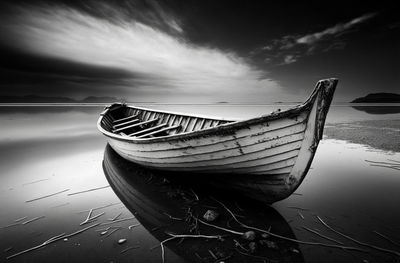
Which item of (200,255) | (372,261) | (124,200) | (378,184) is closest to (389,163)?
(378,184)

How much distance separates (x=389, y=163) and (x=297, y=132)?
220 inches

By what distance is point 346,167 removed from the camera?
630 cm

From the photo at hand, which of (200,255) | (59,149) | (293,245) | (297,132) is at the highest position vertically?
(297,132)

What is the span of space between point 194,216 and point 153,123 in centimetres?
565

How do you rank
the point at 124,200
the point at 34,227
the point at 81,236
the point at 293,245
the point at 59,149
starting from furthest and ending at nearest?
the point at 59,149 < the point at 124,200 < the point at 34,227 < the point at 81,236 < the point at 293,245

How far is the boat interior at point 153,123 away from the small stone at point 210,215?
2331mm

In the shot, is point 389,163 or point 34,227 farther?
point 389,163

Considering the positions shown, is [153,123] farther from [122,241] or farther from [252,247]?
[252,247]

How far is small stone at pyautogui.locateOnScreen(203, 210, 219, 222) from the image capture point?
3.62 metres

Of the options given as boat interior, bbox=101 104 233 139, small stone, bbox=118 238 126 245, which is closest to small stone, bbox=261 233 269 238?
small stone, bbox=118 238 126 245

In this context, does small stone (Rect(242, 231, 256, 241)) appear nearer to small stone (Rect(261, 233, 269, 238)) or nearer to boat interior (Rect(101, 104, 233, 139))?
small stone (Rect(261, 233, 269, 238))

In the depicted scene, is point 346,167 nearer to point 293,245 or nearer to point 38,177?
point 293,245

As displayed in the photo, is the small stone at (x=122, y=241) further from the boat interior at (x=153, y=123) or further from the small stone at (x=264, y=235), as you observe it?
the boat interior at (x=153, y=123)

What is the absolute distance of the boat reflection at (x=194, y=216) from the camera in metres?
2.85
